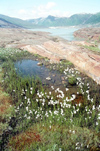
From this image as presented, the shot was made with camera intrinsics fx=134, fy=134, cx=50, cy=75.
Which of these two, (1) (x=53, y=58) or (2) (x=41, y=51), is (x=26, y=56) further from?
(1) (x=53, y=58)

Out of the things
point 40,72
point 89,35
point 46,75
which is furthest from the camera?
point 89,35

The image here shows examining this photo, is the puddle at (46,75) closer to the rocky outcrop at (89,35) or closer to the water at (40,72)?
the water at (40,72)

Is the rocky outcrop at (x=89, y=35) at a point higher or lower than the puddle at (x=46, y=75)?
higher

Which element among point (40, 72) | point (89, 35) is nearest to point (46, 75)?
point (40, 72)

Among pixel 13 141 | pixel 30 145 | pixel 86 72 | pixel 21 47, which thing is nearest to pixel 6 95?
pixel 13 141

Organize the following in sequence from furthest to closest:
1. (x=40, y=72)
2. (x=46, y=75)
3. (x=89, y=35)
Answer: (x=89, y=35) < (x=40, y=72) < (x=46, y=75)

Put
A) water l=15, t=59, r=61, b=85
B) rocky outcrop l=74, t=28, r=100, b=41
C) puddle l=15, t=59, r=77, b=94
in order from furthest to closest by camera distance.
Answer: rocky outcrop l=74, t=28, r=100, b=41, water l=15, t=59, r=61, b=85, puddle l=15, t=59, r=77, b=94

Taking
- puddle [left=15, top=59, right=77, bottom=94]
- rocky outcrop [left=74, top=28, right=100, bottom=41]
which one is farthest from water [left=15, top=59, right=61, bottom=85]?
rocky outcrop [left=74, top=28, right=100, bottom=41]

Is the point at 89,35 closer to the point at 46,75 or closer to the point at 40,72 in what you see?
the point at 40,72

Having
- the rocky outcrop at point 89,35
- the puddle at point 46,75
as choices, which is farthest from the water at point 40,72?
the rocky outcrop at point 89,35

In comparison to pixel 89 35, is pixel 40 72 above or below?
below

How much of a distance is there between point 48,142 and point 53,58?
49.5ft

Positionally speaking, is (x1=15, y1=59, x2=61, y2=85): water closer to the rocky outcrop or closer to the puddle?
the puddle

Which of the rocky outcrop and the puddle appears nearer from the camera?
the puddle
